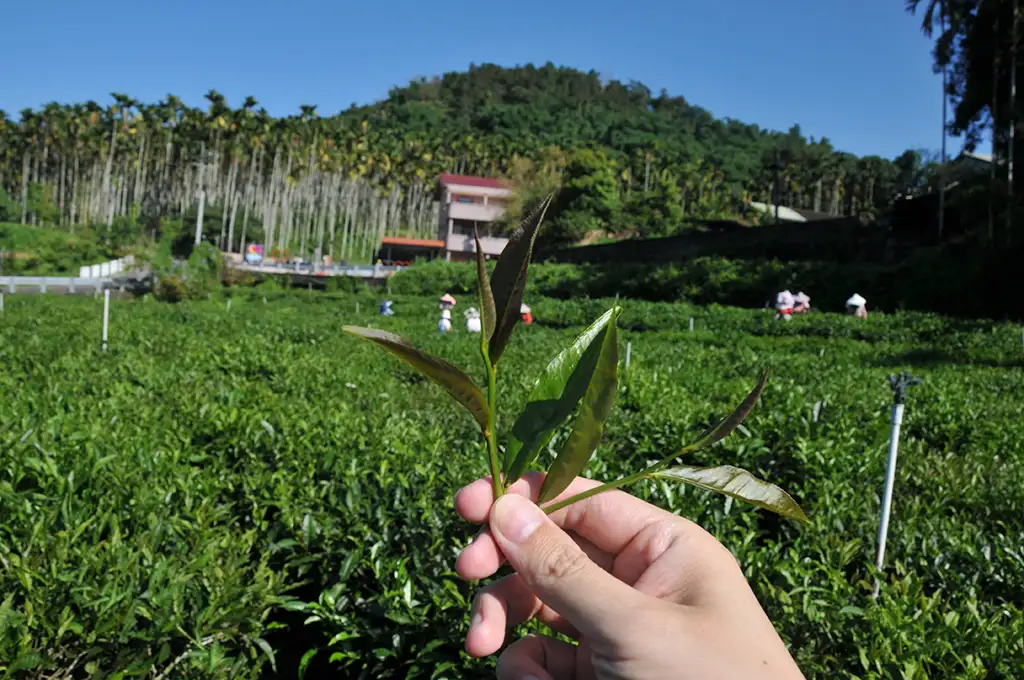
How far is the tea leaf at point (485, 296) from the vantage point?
3.47 feet

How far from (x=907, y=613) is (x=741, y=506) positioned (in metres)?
1.16

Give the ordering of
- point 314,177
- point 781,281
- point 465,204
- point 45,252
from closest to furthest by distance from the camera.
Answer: point 781,281, point 45,252, point 465,204, point 314,177

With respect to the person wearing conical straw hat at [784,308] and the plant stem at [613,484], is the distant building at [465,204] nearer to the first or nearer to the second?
the person wearing conical straw hat at [784,308]

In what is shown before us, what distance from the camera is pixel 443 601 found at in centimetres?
317

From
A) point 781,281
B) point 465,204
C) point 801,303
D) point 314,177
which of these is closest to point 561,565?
point 801,303

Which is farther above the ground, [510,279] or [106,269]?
[510,279]

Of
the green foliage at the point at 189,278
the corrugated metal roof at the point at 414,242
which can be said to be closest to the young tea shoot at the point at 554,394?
the green foliage at the point at 189,278

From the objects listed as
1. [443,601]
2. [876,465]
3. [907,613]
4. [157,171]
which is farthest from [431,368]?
[157,171]

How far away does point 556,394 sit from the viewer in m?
1.29

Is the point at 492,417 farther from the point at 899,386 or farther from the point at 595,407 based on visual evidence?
the point at 899,386

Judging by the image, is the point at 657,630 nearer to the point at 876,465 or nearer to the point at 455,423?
the point at 876,465

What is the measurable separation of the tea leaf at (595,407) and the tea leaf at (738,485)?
0.40 ft

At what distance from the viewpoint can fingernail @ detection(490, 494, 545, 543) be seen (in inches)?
58.2

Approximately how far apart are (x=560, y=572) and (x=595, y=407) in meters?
0.44
